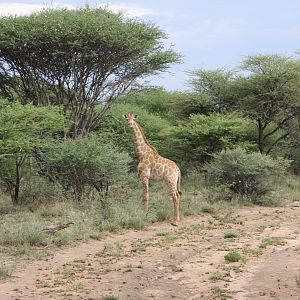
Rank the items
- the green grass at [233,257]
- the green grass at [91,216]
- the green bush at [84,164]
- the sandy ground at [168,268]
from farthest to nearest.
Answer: the green bush at [84,164]
the green grass at [91,216]
the green grass at [233,257]
the sandy ground at [168,268]

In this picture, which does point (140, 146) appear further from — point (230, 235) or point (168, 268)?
point (168, 268)

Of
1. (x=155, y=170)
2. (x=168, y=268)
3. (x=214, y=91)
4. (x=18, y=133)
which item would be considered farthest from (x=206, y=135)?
(x=168, y=268)

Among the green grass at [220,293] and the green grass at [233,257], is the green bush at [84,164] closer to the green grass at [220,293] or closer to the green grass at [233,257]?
the green grass at [233,257]

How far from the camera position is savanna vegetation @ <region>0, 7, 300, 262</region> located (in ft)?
45.4

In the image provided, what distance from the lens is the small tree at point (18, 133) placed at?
13727 millimetres

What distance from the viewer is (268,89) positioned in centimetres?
2409

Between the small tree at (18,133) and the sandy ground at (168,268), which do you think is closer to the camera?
the sandy ground at (168,268)

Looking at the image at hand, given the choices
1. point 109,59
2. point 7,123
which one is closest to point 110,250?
point 7,123

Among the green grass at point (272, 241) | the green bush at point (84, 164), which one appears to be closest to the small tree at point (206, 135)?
the green bush at point (84, 164)

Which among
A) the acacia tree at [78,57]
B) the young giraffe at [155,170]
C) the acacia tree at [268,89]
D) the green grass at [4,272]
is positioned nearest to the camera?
the green grass at [4,272]

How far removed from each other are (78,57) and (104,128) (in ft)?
12.3

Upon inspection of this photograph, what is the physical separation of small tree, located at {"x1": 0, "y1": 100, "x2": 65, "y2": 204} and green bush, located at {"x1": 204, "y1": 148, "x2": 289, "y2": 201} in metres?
5.15

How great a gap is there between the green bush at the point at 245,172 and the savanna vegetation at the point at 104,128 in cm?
4

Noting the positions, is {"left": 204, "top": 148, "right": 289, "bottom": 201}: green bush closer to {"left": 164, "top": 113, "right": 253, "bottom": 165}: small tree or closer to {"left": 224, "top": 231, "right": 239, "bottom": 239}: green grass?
{"left": 164, "top": 113, "right": 253, "bottom": 165}: small tree
